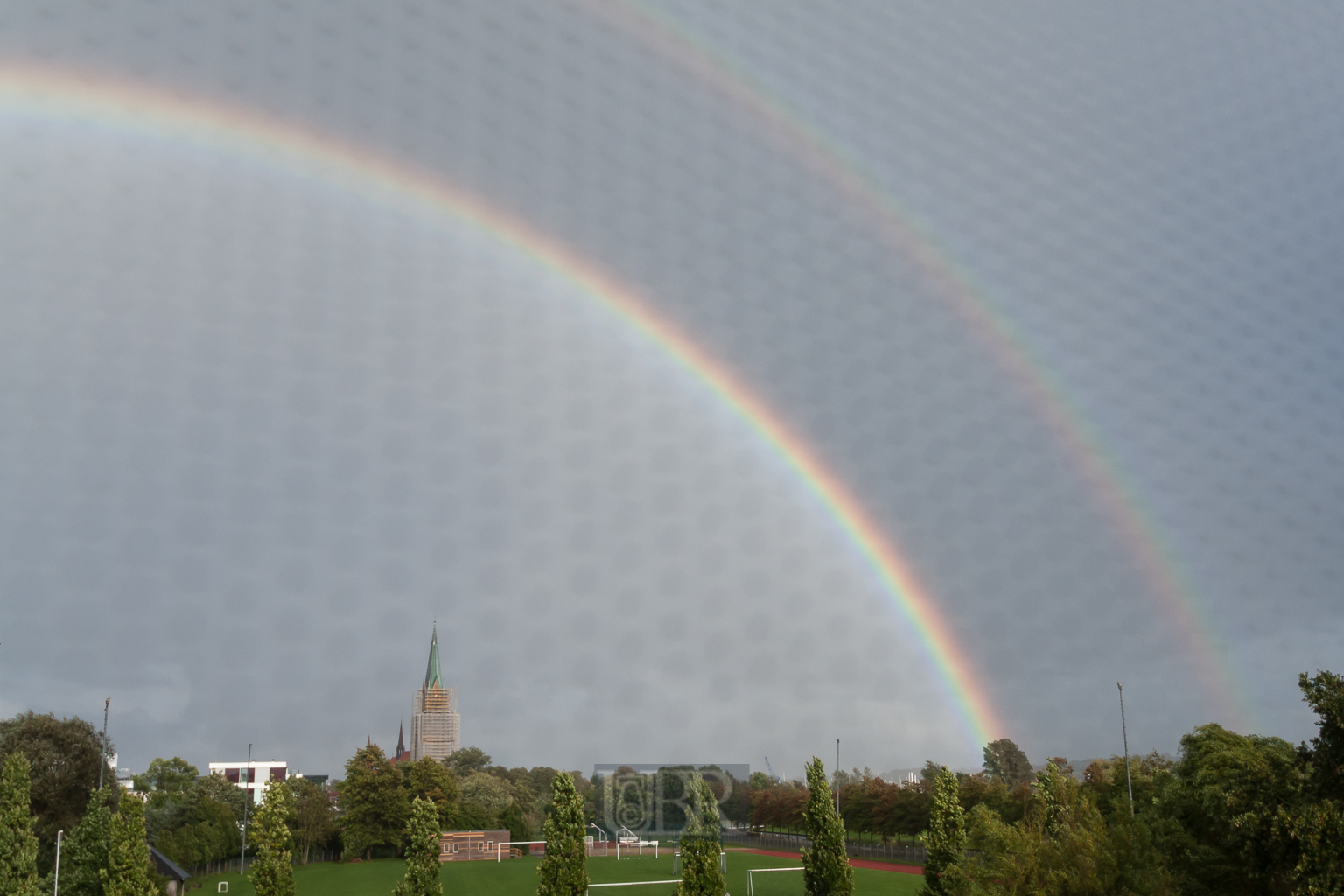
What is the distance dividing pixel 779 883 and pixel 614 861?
21.4 metres

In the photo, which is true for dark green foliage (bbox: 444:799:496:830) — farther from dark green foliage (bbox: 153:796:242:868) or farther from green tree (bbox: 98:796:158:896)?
green tree (bbox: 98:796:158:896)

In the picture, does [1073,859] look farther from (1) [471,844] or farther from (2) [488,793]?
(2) [488,793]

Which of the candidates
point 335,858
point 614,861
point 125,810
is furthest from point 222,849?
point 125,810

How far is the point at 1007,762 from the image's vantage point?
383ft

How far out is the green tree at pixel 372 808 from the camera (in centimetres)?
7206

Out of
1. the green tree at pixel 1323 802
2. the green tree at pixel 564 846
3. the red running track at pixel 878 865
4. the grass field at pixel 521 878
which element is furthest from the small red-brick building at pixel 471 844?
the green tree at pixel 1323 802

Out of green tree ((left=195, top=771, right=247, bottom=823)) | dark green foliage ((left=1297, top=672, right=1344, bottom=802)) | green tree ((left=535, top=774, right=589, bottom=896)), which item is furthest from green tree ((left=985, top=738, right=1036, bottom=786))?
dark green foliage ((left=1297, top=672, right=1344, bottom=802))

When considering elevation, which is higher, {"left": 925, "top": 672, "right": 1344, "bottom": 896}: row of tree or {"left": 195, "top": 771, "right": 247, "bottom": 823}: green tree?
{"left": 925, "top": 672, "right": 1344, "bottom": 896}: row of tree

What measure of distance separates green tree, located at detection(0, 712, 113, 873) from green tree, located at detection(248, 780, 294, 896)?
16.6m

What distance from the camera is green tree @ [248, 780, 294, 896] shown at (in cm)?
3325

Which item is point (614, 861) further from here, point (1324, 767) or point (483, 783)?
point (1324, 767)

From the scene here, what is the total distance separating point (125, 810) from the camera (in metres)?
32.1

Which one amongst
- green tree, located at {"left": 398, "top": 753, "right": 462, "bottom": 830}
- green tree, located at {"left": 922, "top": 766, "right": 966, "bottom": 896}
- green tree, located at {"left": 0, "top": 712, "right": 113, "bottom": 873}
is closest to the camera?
green tree, located at {"left": 922, "top": 766, "right": 966, "bottom": 896}

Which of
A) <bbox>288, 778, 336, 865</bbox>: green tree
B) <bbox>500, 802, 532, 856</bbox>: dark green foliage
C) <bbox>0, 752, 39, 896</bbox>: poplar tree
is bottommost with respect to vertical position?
<bbox>500, 802, 532, 856</bbox>: dark green foliage
